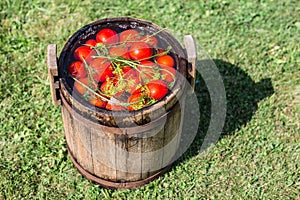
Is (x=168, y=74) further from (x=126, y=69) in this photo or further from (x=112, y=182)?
(x=112, y=182)

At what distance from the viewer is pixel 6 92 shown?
17.8 feet

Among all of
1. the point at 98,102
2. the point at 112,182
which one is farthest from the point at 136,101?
the point at 112,182

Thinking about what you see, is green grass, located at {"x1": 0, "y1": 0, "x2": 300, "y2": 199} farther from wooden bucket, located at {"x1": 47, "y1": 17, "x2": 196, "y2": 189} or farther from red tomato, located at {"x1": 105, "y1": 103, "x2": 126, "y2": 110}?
red tomato, located at {"x1": 105, "y1": 103, "x2": 126, "y2": 110}

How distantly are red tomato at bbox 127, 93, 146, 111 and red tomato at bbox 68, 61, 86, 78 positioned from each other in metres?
0.45

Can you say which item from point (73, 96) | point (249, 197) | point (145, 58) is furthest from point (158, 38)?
point (249, 197)

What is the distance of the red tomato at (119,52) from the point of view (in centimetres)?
409

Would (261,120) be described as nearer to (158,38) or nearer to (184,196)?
(184,196)

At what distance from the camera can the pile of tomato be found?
3.89 metres

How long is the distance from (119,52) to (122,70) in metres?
0.18

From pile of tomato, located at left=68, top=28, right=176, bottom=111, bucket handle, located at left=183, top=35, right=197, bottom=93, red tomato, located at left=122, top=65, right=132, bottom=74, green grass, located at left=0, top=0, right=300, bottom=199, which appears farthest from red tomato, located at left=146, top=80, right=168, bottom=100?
green grass, located at left=0, top=0, right=300, bottom=199

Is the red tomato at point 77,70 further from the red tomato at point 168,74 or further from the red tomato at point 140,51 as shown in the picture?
the red tomato at point 168,74

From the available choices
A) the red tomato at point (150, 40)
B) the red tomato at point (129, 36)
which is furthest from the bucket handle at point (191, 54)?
the red tomato at point (129, 36)

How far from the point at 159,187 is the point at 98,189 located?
0.57m

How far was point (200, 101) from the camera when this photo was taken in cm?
546
